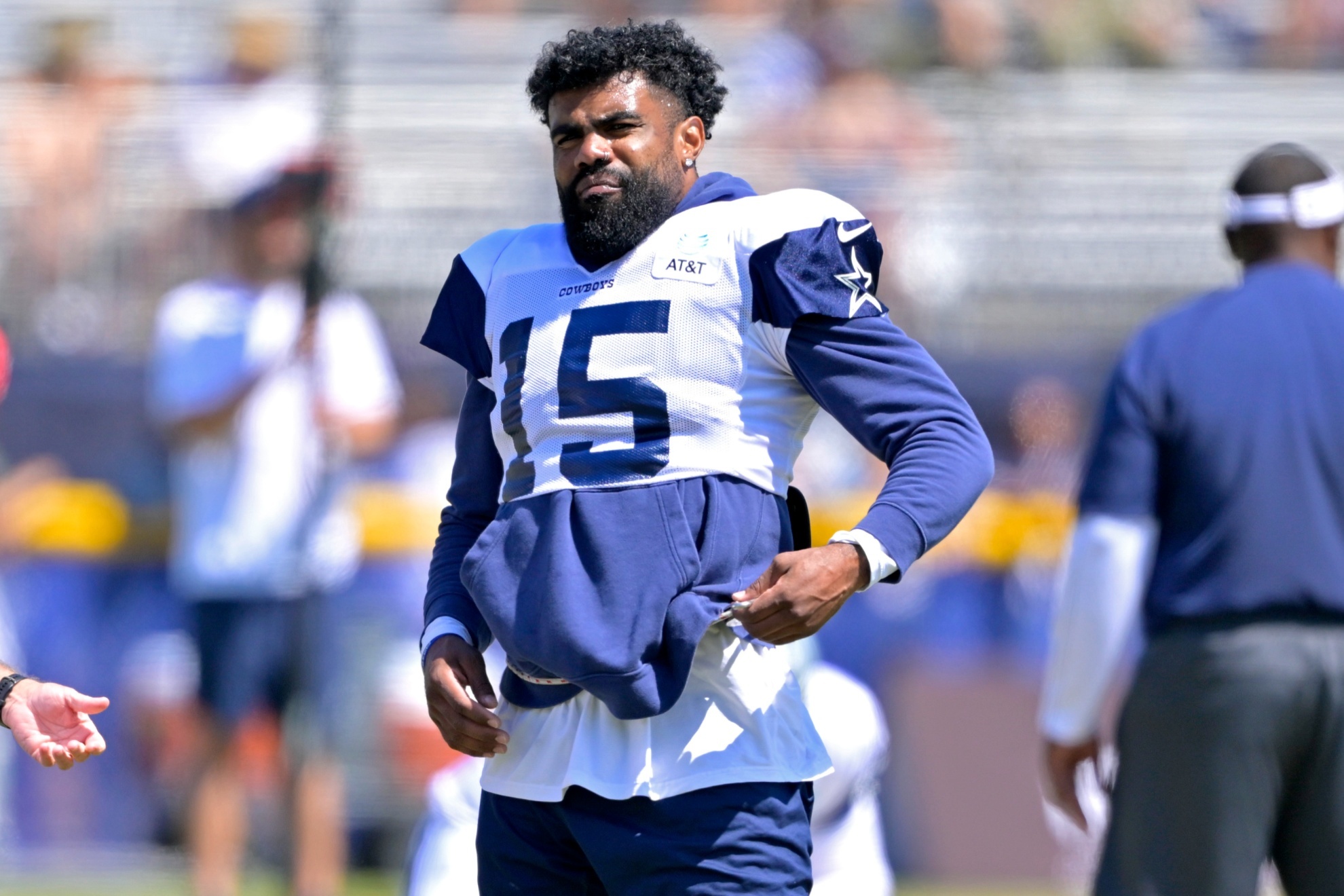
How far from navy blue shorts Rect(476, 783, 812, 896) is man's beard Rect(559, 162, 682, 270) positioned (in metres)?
0.74

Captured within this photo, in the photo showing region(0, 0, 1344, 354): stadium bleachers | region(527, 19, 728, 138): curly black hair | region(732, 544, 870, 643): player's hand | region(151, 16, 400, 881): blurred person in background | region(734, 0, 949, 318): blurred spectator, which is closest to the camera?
region(732, 544, 870, 643): player's hand

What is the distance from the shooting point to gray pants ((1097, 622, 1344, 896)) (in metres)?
3.13

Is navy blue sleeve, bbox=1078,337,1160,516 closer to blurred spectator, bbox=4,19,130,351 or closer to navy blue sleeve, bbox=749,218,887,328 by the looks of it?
navy blue sleeve, bbox=749,218,887,328

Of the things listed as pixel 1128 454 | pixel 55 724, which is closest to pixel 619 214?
pixel 55 724

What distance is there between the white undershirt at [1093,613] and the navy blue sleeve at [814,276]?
107 cm

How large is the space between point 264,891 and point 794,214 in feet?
14.6

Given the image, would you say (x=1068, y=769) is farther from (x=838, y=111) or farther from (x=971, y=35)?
(x=971, y=35)

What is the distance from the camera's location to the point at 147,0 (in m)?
8.69

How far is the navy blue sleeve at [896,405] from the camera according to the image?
234 cm

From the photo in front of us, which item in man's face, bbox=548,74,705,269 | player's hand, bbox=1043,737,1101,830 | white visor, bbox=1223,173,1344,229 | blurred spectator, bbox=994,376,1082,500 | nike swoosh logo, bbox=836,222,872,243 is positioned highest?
man's face, bbox=548,74,705,269

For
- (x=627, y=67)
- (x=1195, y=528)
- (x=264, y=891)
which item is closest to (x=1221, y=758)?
(x=1195, y=528)

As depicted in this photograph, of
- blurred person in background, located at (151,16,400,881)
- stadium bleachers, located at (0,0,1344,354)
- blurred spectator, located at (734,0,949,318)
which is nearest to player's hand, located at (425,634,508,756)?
blurred person in background, located at (151,16,400,881)

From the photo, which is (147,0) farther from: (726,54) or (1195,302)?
(1195,302)

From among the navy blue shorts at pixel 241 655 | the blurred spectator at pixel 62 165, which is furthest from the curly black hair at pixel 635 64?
the blurred spectator at pixel 62 165
